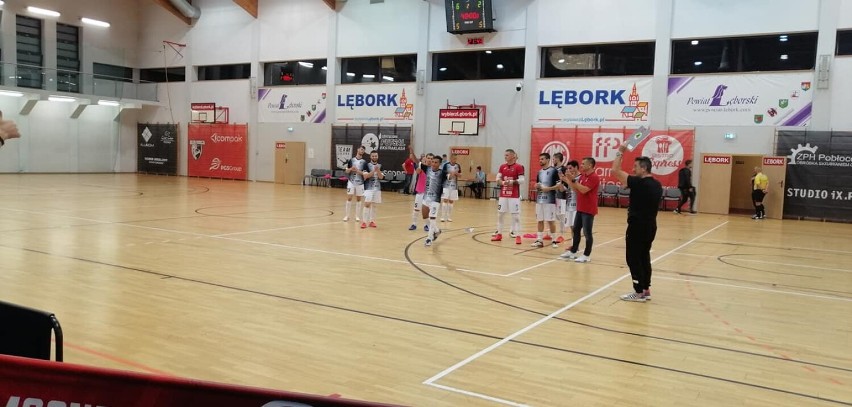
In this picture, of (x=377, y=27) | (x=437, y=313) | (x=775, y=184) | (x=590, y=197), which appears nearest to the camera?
(x=437, y=313)

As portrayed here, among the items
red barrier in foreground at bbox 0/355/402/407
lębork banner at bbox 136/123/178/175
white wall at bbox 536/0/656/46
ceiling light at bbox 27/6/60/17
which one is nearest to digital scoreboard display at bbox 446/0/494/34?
white wall at bbox 536/0/656/46

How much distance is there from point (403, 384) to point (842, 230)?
19.8 meters

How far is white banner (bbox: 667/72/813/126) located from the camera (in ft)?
73.0

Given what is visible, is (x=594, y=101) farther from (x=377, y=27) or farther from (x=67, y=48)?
(x=67, y=48)

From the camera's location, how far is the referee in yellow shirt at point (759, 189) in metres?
21.9

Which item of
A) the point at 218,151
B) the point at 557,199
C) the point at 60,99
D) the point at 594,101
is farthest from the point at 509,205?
the point at 60,99

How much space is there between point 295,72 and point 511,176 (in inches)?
902

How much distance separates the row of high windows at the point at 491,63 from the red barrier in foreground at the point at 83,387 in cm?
2533

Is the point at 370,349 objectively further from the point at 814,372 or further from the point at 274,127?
the point at 274,127

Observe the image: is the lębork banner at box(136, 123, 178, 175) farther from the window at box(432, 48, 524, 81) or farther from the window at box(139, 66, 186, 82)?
the window at box(432, 48, 524, 81)

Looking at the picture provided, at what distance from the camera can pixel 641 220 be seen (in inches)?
317

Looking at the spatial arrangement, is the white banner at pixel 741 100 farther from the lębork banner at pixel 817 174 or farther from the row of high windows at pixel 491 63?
the lębork banner at pixel 817 174

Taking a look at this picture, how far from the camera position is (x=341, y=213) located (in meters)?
19.0

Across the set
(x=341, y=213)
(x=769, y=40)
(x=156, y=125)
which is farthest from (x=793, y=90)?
(x=156, y=125)
